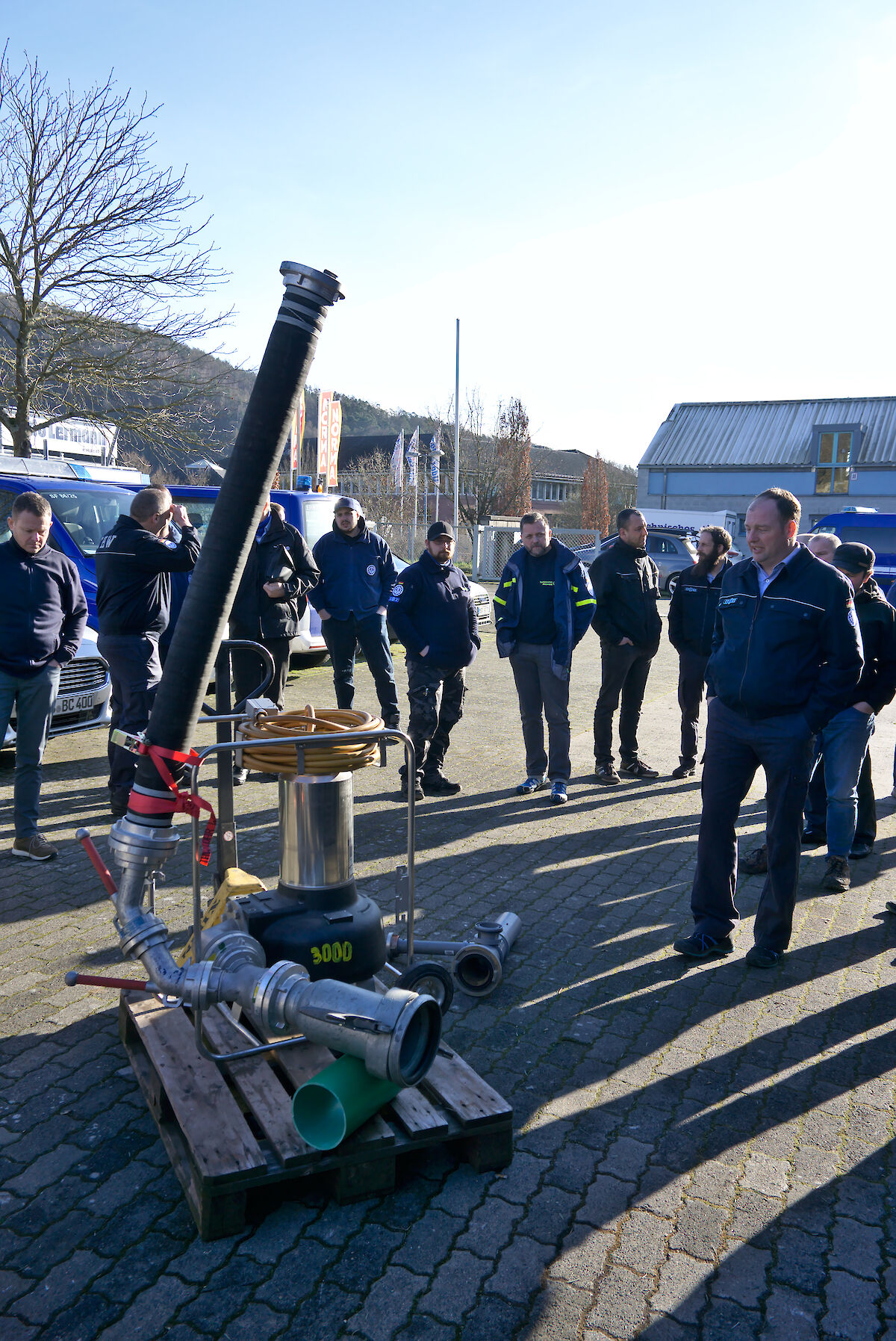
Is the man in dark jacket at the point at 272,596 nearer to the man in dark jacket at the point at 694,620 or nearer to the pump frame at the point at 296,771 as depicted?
the man in dark jacket at the point at 694,620

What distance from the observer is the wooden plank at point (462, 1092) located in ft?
9.93

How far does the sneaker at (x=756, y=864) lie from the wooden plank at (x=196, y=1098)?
3792 mm

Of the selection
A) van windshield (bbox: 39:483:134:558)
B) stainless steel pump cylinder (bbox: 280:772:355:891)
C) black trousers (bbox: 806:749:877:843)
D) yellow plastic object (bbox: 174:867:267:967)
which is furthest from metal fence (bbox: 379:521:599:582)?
stainless steel pump cylinder (bbox: 280:772:355:891)

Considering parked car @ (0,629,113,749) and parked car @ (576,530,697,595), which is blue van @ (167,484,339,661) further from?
parked car @ (576,530,697,595)

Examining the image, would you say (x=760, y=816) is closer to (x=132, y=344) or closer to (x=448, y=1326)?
(x=448, y=1326)

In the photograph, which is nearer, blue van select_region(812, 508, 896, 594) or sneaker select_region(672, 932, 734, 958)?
sneaker select_region(672, 932, 734, 958)

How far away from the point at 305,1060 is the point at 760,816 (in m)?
4.88

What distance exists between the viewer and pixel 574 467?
82812 mm

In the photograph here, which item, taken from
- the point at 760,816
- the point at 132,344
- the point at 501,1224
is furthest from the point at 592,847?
the point at 132,344

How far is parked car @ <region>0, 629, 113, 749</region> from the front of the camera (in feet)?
25.6

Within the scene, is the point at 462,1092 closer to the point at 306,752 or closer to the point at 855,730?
the point at 306,752

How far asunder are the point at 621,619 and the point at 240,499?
5427 mm

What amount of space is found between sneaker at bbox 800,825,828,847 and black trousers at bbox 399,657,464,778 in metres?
2.69

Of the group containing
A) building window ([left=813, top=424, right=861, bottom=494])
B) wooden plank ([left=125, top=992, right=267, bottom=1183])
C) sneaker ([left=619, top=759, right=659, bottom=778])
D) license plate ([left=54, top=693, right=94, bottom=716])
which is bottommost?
sneaker ([left=619, top=759, right=659, bottom=778])
